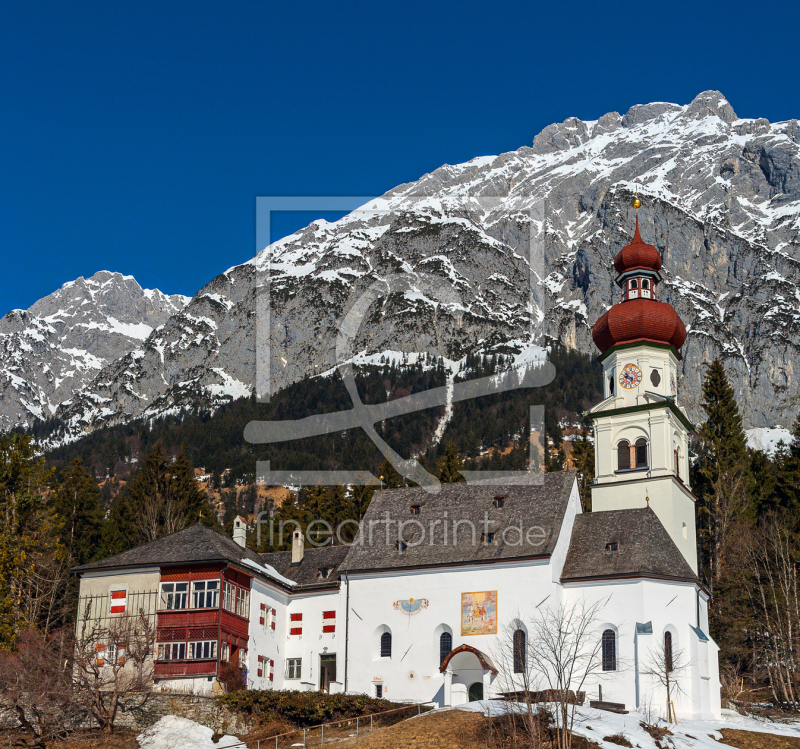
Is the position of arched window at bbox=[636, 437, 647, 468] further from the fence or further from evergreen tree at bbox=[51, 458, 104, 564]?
evergreen tree at bbox=[51, 458, 104, 564]

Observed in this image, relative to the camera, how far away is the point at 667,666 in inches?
1826

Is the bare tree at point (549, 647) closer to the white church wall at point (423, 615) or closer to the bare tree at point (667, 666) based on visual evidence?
the white church wall at point (423, 615)

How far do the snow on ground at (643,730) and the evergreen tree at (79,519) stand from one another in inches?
1396

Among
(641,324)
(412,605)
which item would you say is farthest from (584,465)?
(412,605)

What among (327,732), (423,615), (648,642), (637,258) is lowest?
(327,732)

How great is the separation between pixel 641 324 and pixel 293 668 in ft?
92.9

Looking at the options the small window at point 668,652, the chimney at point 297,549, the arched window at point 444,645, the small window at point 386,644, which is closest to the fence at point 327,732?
the arched window at point 444,645

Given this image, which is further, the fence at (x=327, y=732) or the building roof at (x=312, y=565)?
the building roof at (x=312, y=565)

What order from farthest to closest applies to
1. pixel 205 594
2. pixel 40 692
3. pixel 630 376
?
1. pixel 630 376
2. pixel 205 594
3. pixel 40 692

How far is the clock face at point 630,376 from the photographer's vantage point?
60.7 meters

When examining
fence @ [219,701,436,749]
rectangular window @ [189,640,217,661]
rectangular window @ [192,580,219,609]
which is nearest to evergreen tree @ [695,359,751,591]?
fence @ [219,701,436,749]

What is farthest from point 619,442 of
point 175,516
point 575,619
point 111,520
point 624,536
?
point 111,520

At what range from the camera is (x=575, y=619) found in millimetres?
48656

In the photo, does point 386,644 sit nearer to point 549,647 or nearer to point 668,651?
point 549,647
